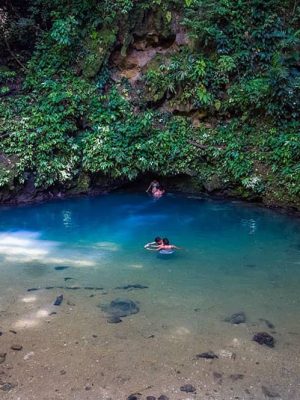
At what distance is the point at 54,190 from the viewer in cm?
1287

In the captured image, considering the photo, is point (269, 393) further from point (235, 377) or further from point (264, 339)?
point (264, 339)

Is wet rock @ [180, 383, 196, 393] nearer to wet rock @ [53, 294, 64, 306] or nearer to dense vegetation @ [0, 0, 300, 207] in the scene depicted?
wet rock @ [53, 294, 64, 306]

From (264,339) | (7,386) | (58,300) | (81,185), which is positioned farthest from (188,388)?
(81,185)

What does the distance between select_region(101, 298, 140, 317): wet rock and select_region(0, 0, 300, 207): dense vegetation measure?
654 cm

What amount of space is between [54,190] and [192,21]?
7.15 meters

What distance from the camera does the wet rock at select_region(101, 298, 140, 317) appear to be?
6.02 m

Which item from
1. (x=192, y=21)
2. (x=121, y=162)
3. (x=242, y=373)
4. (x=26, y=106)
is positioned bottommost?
(x=242, y=373)

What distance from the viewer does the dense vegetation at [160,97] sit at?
12.0m

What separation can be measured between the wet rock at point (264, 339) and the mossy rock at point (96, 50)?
1112 cm

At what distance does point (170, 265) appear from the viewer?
305 inches

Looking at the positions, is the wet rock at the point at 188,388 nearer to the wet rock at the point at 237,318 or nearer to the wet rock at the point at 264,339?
the wet rock at the point at 264,339

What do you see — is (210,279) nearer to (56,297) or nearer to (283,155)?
(56,297)

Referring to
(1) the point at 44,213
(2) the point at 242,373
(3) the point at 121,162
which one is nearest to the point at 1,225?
(1) the point at 44,213

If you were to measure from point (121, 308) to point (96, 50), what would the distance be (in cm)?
1063
